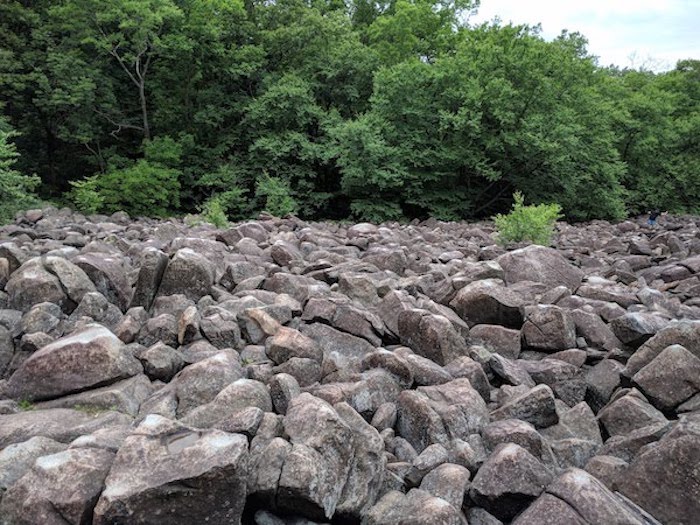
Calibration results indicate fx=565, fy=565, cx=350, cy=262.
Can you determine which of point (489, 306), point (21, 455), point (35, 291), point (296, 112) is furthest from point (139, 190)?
point (21, 455)

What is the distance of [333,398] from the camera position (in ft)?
11.4

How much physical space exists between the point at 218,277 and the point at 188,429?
10.6 feet

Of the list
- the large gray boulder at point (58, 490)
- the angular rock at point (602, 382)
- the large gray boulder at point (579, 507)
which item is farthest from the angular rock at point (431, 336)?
the large gray boulder at point (58, 490)

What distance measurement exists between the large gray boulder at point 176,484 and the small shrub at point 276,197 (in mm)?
18196

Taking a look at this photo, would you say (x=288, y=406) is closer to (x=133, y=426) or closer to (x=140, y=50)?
(x=133, y=426)

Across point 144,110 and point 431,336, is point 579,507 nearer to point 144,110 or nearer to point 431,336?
point 431,336

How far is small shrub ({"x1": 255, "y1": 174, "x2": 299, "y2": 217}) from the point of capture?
819 inches

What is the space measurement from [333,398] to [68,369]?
168cm

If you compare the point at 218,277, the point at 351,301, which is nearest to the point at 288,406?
the point at 351,301

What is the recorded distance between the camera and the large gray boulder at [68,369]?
3.52m

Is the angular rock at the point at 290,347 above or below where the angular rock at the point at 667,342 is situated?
below

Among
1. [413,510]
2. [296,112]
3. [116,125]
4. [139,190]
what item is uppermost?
[296,112]

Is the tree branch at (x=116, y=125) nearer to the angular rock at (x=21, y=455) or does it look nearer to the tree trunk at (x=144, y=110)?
the tree trunk at (x=144, y=110)

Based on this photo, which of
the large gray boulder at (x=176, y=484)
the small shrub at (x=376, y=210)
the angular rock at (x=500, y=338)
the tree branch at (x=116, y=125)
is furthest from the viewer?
Result: the tree branch at (x=116, y=125)
